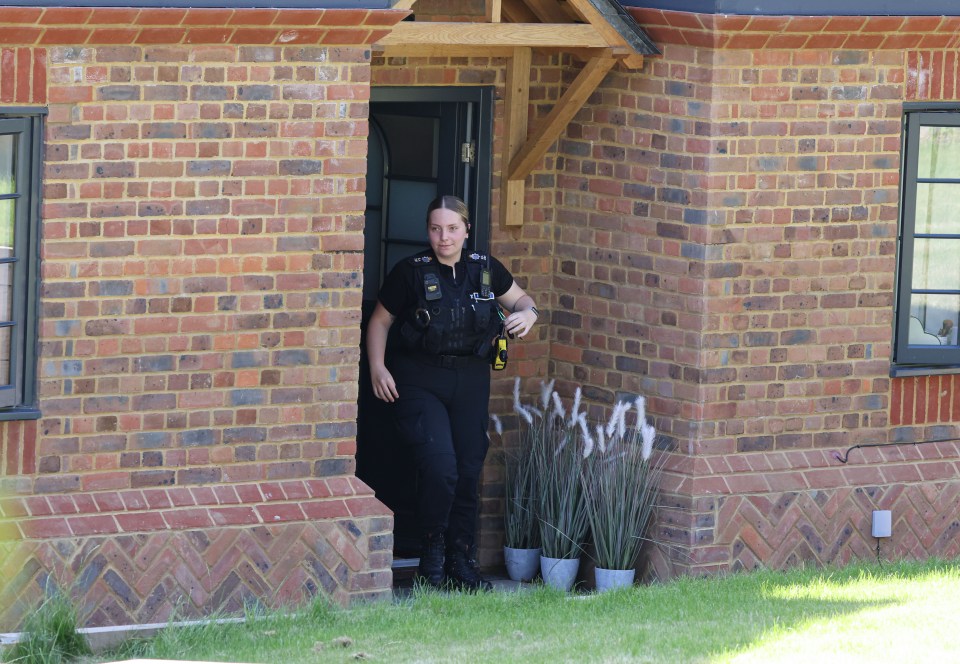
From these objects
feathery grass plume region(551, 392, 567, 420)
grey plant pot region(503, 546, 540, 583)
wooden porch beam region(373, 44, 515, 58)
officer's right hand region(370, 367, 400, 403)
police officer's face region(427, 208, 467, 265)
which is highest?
wooden porch beam region(373, 44, 515, 58)

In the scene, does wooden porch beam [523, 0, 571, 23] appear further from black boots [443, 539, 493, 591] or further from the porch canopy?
black boots [443, 539, 493, 591]

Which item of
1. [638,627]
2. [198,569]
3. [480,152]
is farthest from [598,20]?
[198,569]

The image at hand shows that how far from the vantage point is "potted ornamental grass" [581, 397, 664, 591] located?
28.9 feet

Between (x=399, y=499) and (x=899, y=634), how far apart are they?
128 inches

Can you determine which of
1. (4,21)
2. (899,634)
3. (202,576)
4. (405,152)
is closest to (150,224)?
(4,21)

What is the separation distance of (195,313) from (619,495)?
2.29 metres

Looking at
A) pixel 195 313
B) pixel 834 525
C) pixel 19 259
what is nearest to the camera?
pixel 19 259

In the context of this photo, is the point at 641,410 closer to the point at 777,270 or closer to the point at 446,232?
the point at 777,270

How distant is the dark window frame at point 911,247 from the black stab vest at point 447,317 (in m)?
2.09

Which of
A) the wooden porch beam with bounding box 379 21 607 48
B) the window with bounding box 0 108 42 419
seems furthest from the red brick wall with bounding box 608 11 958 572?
the window with bounding box 0 108 42 419

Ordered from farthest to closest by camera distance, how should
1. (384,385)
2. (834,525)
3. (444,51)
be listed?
(834,525) < (444,51) < (384,385)

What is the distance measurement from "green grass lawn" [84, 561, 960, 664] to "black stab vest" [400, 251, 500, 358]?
3.87 feet

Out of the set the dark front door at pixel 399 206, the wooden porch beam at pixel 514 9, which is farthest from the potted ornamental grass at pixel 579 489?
the wooden porch beam at pixel 514 9

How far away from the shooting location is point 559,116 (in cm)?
902
